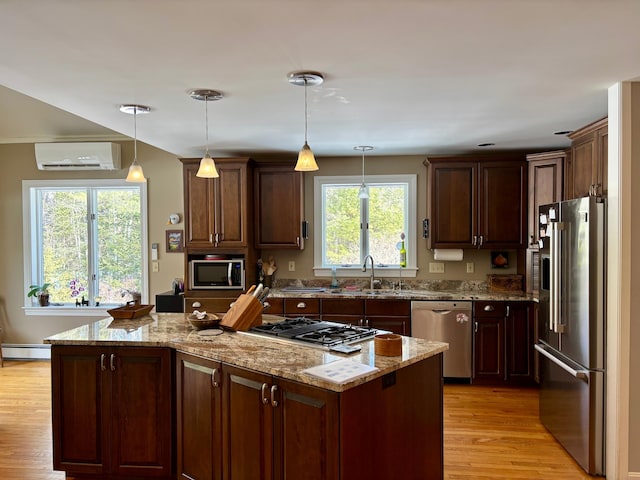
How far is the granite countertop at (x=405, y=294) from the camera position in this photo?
452 cm

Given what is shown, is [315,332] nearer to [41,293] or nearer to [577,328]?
[577,328]

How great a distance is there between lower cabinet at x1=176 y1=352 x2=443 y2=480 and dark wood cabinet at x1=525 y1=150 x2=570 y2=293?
2.72 m

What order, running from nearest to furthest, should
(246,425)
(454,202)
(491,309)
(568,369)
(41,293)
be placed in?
(246,425) → (568,369) → (491,309) → (454,202) → (41,293)

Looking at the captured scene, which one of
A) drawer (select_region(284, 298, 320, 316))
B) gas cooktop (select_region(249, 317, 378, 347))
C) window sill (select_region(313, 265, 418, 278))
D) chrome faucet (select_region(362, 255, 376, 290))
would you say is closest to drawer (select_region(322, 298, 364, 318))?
drawer (select_region(284, 298, 320, 316))

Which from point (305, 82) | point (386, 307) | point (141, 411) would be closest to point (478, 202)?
point (386, 307)

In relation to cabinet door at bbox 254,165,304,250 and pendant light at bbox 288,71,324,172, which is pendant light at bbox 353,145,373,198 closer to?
cabinet door at bbox 254,165,304,250

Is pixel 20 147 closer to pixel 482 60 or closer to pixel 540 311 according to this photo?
pixel 482 60

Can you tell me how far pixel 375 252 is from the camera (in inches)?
207

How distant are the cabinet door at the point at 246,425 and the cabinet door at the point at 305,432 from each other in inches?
2.3

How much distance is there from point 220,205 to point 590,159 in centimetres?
340

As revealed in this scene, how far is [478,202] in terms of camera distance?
476 centimetres

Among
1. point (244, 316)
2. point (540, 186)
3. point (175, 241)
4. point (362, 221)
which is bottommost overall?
point (244, 316)

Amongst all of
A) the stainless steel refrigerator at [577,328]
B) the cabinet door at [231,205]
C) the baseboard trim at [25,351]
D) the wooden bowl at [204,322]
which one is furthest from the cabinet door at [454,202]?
the baseboard trim at [25,351]

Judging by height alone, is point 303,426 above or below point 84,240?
below
